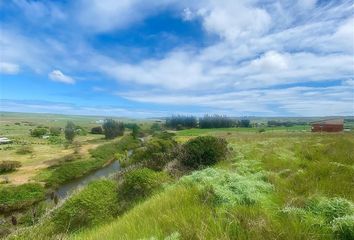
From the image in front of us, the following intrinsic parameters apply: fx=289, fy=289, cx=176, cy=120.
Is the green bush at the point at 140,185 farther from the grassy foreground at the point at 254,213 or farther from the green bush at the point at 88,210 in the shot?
the grassy foreground at the point at 254,213

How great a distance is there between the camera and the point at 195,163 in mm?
17250

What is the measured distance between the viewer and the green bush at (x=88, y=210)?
10844 millimetres

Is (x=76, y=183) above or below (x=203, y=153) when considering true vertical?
below

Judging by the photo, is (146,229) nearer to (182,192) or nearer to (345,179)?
(182,192)

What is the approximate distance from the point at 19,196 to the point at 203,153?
29541mm

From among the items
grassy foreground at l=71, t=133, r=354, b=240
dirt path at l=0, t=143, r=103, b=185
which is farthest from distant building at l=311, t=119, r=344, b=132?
grassy foreground at l=71, t=133, r=354, b=240

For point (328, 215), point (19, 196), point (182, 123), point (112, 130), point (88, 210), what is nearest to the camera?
point (328, 215)

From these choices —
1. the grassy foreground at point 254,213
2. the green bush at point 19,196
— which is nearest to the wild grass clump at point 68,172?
the green bush at point 19,196

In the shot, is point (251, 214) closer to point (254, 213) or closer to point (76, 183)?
point (254, 213)

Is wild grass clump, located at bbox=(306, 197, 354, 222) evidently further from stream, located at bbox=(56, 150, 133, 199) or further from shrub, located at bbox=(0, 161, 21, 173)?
shrub, located at bbox=(0, 161, 21, 173)

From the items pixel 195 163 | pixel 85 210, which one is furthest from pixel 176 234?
pixel 195 163

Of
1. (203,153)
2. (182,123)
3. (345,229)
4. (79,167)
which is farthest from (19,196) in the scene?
(182,123)

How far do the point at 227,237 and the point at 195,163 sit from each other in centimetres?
1353

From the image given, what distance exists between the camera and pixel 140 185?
12539 millimetres
